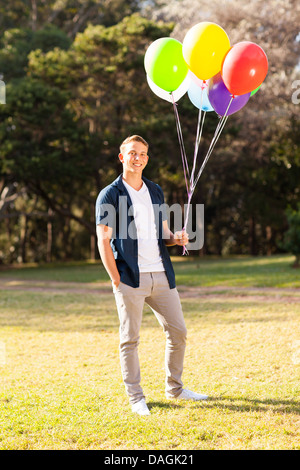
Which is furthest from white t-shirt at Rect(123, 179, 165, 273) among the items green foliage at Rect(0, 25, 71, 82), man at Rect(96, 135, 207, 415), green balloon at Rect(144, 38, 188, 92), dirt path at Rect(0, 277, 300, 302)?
green foliage at Rect(0, 25, 71, 82)

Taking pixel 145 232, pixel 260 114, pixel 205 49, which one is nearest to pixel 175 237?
pixel 145 232

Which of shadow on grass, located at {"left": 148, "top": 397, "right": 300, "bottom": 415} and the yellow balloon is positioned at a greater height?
the yellow balloon

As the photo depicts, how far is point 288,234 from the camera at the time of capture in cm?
1546

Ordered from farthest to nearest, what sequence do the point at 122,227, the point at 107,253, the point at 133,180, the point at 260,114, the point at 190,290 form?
the point at 260,114 → the point at 190,290 → the point at 133,180 → the point at 122,227 → the point at 107,253

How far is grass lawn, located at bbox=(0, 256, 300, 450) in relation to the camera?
3453mm

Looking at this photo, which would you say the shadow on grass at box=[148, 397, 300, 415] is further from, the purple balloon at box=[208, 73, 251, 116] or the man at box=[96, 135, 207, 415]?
the purple balloon at box=[208, 73, 251, 116]

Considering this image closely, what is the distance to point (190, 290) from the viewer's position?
40.1 feet

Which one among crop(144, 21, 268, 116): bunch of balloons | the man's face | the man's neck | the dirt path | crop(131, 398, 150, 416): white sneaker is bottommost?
the dirt path

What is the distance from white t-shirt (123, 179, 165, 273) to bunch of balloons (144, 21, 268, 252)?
0.60 metres

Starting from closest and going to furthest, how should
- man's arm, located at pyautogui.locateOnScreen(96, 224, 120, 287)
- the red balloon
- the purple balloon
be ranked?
man's arm, located at pyautogui.locateOnScreen(96, 224, 120, 287), the red balloon, the purple balloon

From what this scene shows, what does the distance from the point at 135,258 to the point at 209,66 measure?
192 centimetres

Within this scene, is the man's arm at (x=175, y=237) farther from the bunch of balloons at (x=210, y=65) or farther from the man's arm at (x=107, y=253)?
the bunch of balloons at (x=210, y=65)

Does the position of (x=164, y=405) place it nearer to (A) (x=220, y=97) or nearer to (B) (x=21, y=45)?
(A) (x=220, y=97)
